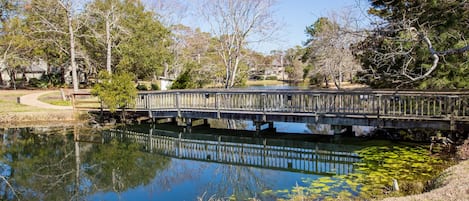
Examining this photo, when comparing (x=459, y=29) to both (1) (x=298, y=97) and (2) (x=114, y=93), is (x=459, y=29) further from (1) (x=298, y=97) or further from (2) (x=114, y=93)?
(2) (x=114, y=93)

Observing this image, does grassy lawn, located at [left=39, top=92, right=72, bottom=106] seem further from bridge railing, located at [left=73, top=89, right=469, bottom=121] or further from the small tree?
bridge railing, located at [left=73, top=89, right=469, bottom=121]

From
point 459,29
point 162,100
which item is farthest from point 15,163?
point 459,29

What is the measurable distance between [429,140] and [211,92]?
330 inches

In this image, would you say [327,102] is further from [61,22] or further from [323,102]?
[61,22]

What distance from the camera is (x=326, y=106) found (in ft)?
44.5

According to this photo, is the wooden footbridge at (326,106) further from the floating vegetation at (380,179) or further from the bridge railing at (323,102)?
the floating vegetation at (380,179)

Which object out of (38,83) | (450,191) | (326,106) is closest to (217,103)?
(326,106)

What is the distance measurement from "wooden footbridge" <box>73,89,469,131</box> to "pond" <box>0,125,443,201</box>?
0.91 meters

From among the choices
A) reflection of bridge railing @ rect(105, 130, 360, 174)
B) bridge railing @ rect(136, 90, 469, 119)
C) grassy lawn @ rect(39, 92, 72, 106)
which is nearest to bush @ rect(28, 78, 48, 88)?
grassy lawn @ rect(39, 92, 72, 106)

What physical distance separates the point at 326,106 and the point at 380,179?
5236 millimetres

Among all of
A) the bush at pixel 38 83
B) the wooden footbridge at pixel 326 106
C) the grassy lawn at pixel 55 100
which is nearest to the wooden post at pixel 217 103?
the wooden footbridge at pixel 326 106

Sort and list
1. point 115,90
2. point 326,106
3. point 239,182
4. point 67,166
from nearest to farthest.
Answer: point 239,182 → point 67,166 → point 326,106 → point 115,90

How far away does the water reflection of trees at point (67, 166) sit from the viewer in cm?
933

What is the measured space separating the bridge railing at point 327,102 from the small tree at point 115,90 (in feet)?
3.63
